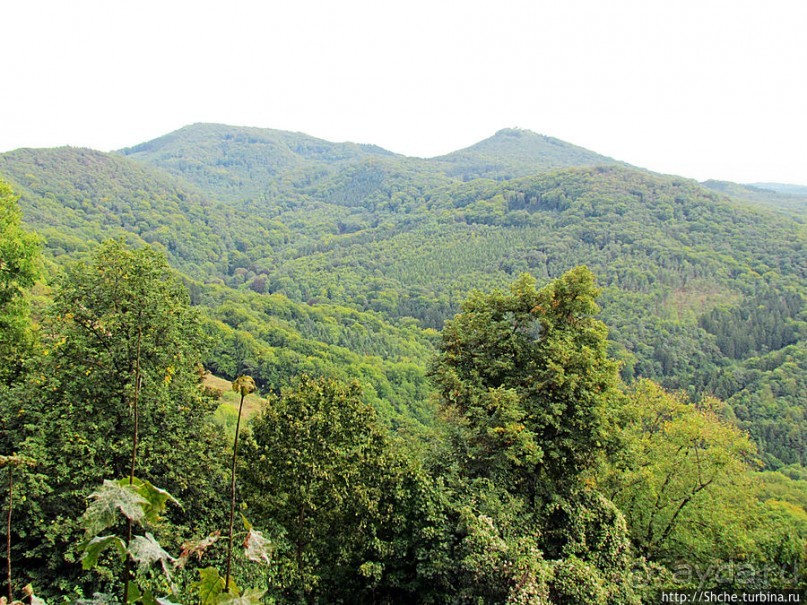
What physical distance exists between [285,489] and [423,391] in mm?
85073

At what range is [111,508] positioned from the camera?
9.16ft

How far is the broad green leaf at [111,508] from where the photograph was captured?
2678mm

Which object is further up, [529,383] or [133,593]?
[133,593]

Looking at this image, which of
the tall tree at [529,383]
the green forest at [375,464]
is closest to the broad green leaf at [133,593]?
the green forest at [375,464]

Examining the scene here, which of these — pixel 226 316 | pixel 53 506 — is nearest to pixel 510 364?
pixel 53 506

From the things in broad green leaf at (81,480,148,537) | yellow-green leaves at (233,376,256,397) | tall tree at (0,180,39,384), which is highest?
yellow-green leaves at (233,376,256,397)

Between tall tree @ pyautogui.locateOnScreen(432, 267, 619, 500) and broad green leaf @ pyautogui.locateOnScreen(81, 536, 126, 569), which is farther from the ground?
broad green leaf @ pyautogui.locateOnScreen(81, 536, 126, 569)

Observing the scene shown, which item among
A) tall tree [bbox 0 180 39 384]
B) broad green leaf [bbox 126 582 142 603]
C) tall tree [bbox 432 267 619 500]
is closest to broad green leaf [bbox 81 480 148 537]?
broad green leaf [bbox 126 582 142 603]

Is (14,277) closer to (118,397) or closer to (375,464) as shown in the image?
(118,397)

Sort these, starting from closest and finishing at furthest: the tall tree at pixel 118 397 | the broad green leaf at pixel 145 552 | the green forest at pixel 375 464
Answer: the broad green leaf at pixel 145 552 < the green forest at pixel 375 464 < the tall tree at pixel 118 397

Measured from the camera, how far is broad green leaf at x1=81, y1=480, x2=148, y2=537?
2.68 metres

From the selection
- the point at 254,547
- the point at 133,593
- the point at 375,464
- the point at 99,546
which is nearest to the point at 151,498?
the point at 99,546

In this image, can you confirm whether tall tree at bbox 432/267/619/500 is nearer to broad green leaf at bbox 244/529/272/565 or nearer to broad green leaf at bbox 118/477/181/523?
broad green leaf at bbox 244/529/272/565

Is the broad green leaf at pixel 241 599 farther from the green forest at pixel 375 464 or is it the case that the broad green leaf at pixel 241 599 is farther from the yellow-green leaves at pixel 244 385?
the green forest at pixel 375 464
